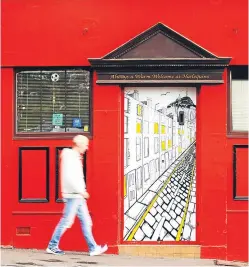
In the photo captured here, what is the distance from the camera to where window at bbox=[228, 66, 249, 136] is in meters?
11.3

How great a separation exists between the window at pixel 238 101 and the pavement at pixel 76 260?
218cm

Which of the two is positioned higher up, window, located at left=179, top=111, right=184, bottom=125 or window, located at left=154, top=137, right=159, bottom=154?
window, located at left=179, top=111, right=184, bottom=125

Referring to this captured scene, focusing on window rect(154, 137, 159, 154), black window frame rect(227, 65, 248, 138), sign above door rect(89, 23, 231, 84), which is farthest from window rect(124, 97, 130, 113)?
black window frame rect(227, 65, 248, 138)

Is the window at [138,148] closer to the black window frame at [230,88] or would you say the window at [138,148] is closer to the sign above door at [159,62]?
the sign above door at [159,62]

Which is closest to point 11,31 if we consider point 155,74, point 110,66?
point 110,66

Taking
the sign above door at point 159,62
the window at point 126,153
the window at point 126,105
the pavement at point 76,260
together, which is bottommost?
the pavement at point 76,260

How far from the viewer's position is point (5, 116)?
37.1 ft

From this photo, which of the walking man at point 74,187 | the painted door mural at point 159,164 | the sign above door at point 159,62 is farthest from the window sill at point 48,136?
the walking man at point 74,187

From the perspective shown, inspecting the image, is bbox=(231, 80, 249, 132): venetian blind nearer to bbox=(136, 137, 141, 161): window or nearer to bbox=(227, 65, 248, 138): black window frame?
bbox=(227, 65, 248, 138): black window frame

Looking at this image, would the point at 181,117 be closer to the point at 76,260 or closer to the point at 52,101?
the point at 52,101

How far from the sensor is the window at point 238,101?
11.3m

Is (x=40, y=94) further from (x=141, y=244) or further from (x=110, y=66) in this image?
(x=141, y=244)

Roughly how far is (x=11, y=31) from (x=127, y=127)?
2.40 meters

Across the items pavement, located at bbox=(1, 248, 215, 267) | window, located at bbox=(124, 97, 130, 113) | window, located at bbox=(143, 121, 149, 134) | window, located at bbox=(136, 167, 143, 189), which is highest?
window, located at bbox=(124, 97, 130, 113)
